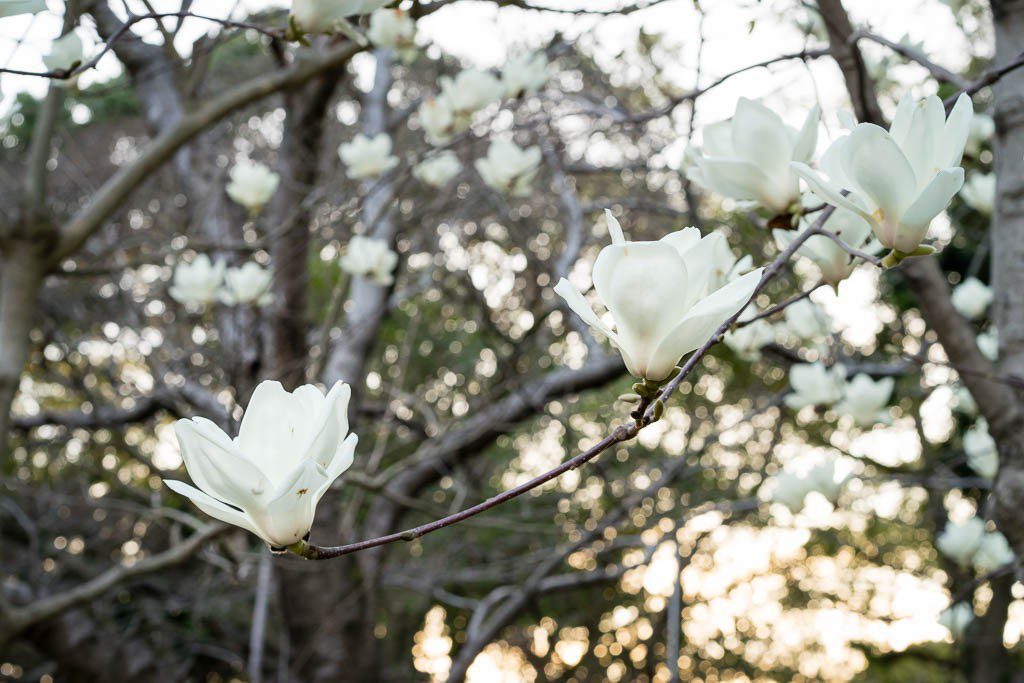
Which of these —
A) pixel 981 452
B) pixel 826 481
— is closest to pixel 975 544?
pixel 981 452

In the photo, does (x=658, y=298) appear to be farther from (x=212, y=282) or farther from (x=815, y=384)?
(x=212, y=282)

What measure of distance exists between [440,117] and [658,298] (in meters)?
1.61

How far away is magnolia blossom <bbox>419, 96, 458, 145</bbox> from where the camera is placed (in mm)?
2016

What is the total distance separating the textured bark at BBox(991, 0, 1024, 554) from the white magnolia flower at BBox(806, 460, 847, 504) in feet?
1.37

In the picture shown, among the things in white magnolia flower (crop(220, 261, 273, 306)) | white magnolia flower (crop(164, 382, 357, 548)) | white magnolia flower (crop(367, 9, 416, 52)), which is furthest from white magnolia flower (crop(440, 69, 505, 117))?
white magnolia flower (crop(164, 382, 357, 548))

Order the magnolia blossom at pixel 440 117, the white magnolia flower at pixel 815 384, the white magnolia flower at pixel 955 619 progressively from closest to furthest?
the white magnolia flower at pixel 815 384
the white magnolia flower at pixel 955 619
the magnolia blossom at pixel 440 117

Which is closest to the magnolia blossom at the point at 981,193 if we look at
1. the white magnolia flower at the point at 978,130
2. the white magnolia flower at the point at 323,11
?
the white magnolia flower at the point at 978,130

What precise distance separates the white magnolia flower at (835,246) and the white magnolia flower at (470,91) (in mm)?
1346

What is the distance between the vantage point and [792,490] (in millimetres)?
1564

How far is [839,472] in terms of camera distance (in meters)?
1.58

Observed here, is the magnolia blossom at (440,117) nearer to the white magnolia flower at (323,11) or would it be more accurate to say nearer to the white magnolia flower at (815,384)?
the white magnolia flower at (815,384)

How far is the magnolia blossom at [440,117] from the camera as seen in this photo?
202 centimetres

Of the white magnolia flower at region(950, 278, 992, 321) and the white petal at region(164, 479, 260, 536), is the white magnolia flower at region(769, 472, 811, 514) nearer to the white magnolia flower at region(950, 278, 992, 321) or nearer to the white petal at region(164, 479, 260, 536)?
the white magnolia flower at region(950, 278, 992, 321)

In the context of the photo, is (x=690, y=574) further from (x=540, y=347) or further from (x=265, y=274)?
(x=265, y=274)
